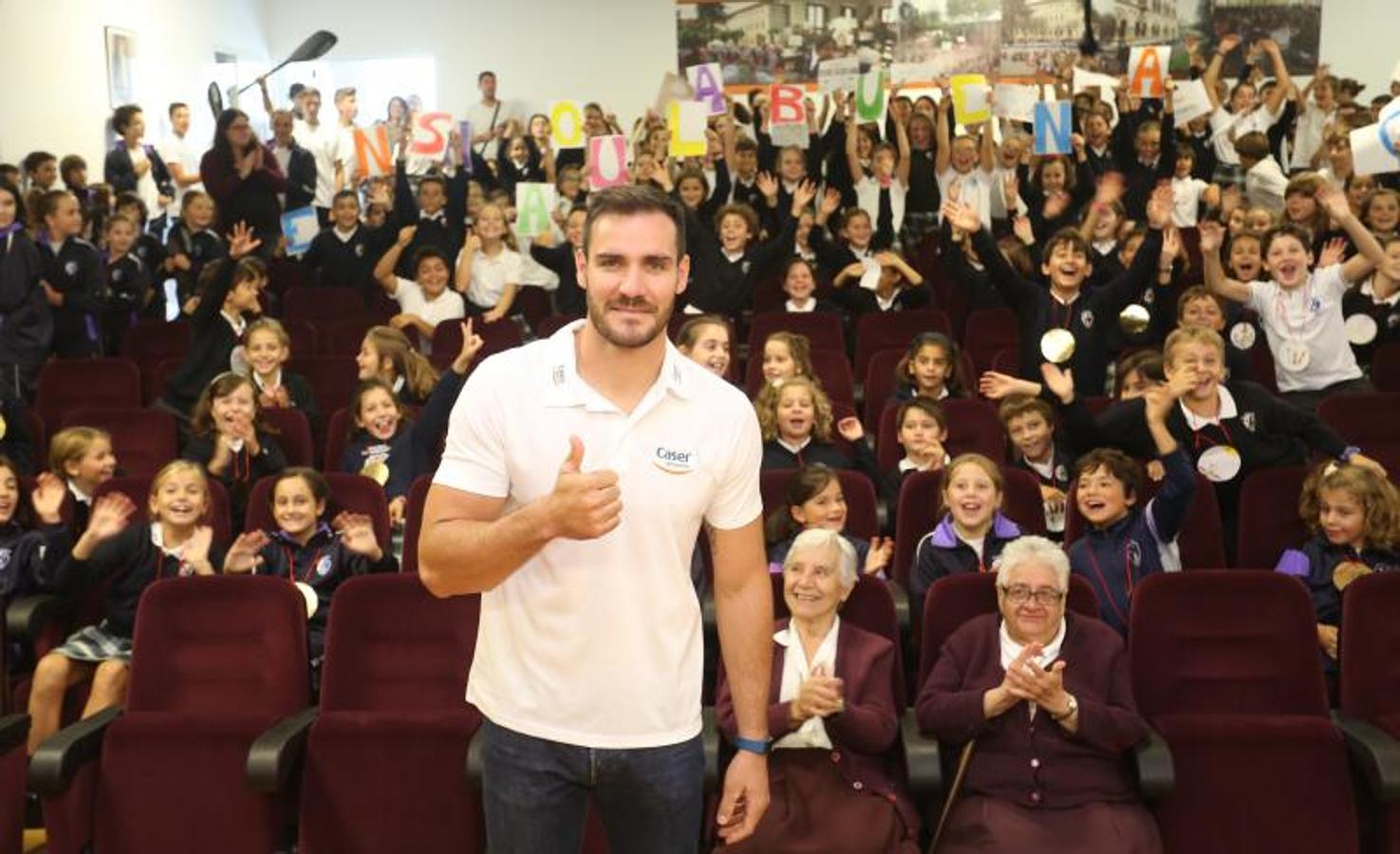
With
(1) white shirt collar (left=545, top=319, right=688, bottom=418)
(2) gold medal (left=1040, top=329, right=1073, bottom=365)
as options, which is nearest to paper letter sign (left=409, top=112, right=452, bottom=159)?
(2) gold medal (left=1040, top=329, right=1073, bottom=365)

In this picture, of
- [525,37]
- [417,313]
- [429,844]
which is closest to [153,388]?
[417,313]

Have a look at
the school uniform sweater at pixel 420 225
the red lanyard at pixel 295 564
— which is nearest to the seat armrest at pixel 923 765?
the red lanyard at pixel 295 564

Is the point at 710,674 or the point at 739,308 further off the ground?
the point at 739,308

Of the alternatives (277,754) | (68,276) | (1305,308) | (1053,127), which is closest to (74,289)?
(68,276)

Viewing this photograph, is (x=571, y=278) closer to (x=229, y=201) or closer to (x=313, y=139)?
(x=229, y=201)

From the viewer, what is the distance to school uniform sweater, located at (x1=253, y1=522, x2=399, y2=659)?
4.23 meters

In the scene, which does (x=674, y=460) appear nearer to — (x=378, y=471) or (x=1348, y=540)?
(x=1348, y=540)

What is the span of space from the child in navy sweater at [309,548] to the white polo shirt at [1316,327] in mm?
3783

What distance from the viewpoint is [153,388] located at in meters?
6.72

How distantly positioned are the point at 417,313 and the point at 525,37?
22.6 feet

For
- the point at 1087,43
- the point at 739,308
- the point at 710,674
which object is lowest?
the point at 710,674

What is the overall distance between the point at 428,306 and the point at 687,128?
1.67m

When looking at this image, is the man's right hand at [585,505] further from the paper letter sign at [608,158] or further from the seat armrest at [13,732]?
the paper letter sign at [608,158]

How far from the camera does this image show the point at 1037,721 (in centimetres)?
334
